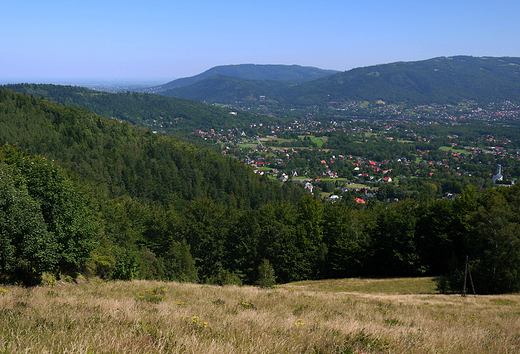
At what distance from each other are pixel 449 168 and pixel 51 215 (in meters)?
148

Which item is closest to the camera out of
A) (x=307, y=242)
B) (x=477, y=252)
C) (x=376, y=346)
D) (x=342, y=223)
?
(x=376, y=346)

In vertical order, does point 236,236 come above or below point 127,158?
below

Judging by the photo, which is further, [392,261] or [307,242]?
[307,242]

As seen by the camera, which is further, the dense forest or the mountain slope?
the mountain slope

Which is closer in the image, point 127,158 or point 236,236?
point 236,236

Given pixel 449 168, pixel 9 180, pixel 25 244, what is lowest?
pixel 449 168

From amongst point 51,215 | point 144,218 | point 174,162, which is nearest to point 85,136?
point 174,162

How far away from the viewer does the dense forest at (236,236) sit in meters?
15.2

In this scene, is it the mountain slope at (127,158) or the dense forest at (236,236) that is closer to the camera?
the dense forest at (236,236)

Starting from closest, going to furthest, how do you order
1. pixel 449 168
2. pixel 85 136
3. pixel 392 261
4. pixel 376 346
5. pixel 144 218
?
pixel 376 346 < pixel 392 261 < pixel 144 218 < pixel 85 136 < pixel 449 168

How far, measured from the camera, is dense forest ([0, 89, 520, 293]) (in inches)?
600

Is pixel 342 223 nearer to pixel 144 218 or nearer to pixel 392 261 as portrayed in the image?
pixel 392 261

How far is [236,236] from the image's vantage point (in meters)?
40.9

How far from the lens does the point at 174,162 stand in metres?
103
